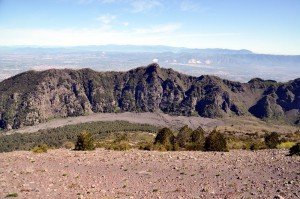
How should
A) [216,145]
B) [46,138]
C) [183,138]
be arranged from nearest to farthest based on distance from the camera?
[216,145] < [183,138] < [46,138]

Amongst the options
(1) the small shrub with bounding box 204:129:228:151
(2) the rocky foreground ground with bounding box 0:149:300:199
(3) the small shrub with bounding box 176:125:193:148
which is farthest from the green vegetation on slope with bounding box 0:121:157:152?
(2) the rocky foreground ground with bounding box 0:149:300:199

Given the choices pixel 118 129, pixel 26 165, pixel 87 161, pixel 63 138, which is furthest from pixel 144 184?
pixel 118 129

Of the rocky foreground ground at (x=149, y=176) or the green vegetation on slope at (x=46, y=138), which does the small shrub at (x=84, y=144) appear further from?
the green vegetation on slope at (x=46, y=138)

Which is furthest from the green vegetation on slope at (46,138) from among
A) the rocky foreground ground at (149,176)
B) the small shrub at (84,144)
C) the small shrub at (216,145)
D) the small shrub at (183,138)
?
the rocky foreground ground at (149,176)

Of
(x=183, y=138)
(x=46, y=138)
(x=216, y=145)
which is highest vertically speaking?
(x=216, y=145)

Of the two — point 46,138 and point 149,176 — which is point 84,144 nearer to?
point 149,176

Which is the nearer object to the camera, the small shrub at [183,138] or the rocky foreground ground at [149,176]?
the rocky foreground ground at [149,176]

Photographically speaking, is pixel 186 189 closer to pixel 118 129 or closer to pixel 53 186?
pixel 53 186

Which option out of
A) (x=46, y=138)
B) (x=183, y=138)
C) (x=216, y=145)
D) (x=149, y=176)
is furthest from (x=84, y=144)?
(x=46, y=138)
